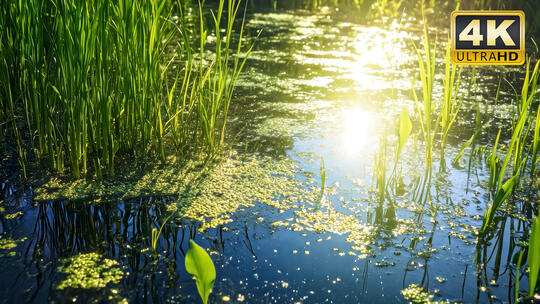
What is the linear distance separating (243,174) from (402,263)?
2.36ft

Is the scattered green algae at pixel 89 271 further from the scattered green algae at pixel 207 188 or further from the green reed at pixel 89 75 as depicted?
the green reed at pixel 89 75

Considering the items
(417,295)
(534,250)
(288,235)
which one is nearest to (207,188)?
(288,235)

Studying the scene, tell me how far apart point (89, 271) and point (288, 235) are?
559 millimetres

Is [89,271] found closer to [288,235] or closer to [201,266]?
[201,266]

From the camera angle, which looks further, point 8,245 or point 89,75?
point 89,75

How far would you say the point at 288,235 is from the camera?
1.50m

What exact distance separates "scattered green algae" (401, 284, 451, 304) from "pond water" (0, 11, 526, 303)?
0.02 m

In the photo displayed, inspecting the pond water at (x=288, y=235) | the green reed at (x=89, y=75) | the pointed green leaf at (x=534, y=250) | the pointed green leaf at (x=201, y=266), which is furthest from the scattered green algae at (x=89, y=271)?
the pointed green leaf at (x=534, y=250)

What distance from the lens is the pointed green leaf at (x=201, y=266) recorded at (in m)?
1.02

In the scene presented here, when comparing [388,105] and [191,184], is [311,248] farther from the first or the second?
[388,105]

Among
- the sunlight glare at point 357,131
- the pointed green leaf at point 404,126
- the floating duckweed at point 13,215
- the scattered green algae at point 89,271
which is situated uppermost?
the pointed green leaf at point 404,126

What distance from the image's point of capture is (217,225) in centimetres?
154

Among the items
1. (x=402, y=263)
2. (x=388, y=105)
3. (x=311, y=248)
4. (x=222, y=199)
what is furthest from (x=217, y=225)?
(x=388, y=105)

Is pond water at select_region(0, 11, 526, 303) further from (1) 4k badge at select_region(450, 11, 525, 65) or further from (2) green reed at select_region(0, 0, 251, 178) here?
(1) 4k badge at select_region(450, 11, 525, 65)
